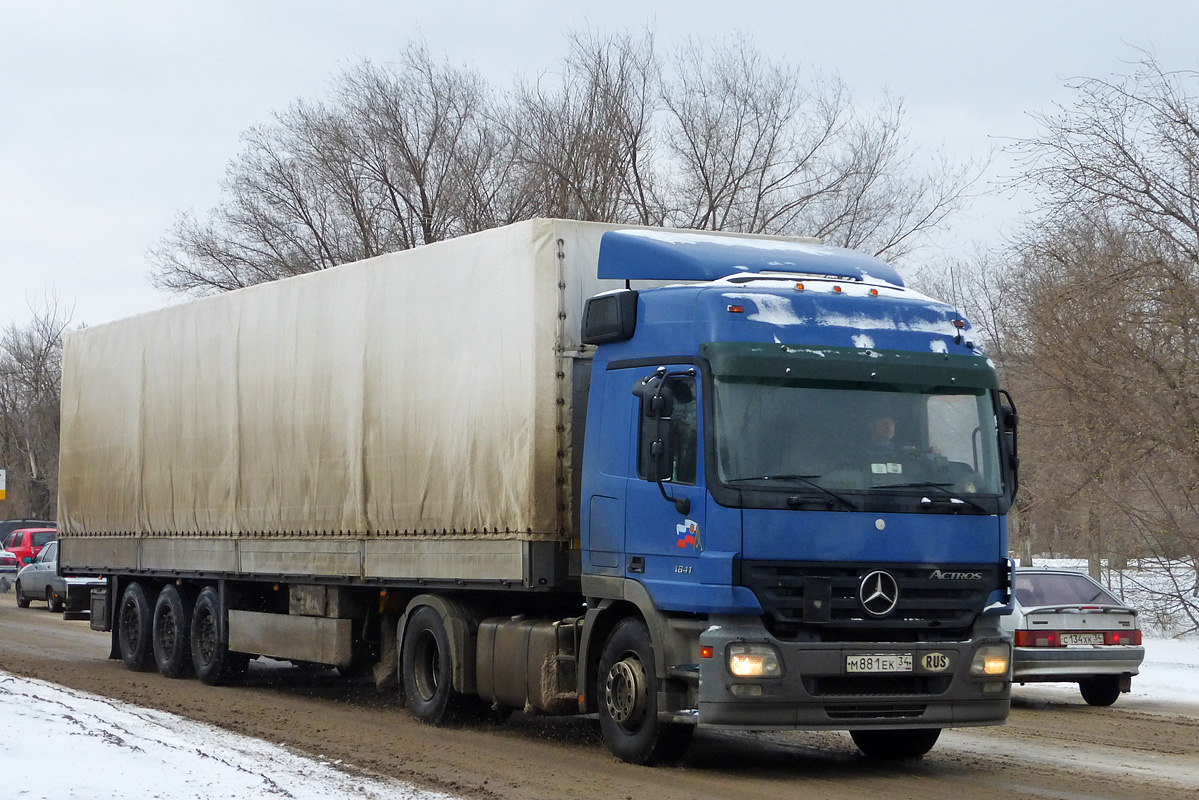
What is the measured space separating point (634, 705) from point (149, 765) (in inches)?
123

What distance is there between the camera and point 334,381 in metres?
14.2

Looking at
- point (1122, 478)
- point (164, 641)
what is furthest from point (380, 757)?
point (1122, 478)

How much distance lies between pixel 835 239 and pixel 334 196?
13077mm

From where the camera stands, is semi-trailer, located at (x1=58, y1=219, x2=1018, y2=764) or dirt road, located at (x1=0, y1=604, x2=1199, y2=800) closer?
dirt road, located at (x1=0, y1=604, x2=1199, y2=800)

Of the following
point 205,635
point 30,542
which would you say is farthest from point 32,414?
point 205,635

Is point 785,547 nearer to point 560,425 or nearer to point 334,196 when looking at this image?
point 560,425

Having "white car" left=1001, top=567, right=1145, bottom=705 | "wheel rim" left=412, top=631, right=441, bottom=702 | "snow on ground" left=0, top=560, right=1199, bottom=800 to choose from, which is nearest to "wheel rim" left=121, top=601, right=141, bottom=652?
"snow on ground" left=0, top=560, right=1199, bottom=800

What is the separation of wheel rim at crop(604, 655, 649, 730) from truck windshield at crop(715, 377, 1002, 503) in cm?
156

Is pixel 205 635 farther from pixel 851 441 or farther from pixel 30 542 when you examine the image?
pixel 30 542

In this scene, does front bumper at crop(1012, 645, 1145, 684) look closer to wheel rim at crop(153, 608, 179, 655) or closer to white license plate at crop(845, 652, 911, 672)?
white license plate at crop(845, 652, 911, 672)

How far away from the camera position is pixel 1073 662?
566 inches

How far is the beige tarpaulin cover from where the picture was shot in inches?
446

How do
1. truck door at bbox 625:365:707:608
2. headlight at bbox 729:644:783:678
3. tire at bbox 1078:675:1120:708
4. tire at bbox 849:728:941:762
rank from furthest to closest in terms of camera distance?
tire at bbox 1078:675:1120:708 → tire at bbox 849:728:941:762 → truck door at bbox 625:365:707:608 → headlight at bbox 729:644:783:678

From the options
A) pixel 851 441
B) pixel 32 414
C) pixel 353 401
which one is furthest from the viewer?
pixel 32 414
